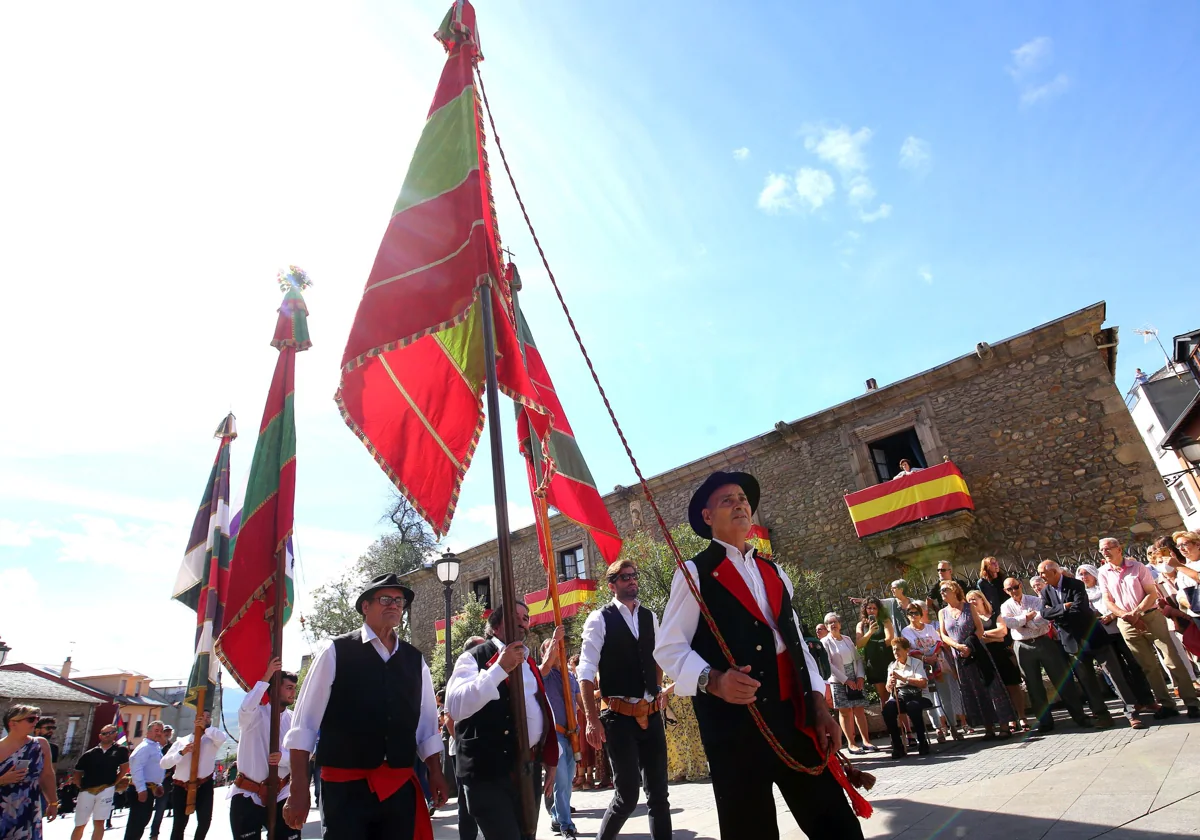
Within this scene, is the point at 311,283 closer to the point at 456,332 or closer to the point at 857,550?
the point at 456,332

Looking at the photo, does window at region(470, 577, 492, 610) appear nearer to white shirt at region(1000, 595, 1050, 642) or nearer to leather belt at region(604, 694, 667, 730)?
white shirt at region(1000, 595, 1050, 642)

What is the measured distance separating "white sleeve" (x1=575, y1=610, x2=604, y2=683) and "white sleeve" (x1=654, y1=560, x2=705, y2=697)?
171cm

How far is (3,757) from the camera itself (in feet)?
16.1

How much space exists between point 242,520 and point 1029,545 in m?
14.2

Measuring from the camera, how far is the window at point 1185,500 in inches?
1217

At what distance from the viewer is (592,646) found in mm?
4227

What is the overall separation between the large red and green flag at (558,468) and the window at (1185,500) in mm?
38195

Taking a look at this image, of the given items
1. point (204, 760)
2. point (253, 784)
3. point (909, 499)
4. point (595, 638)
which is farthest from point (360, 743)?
point (909, 499)

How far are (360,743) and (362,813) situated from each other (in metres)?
0.29

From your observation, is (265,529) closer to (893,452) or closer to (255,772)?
(255,772)

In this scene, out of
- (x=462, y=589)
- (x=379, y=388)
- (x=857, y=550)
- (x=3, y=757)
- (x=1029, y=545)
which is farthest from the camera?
(x=462, y=589)

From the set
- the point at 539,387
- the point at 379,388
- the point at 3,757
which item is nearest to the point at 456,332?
the point at 379,388

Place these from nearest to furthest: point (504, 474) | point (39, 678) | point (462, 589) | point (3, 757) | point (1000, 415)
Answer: point (504, 474)
point (3, 757)
point (1000, 415)
point (462, 589)
point (39, 678)

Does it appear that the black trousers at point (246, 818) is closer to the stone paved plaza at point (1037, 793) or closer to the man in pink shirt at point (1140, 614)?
the stone paved plaza at point (1037, 793)
